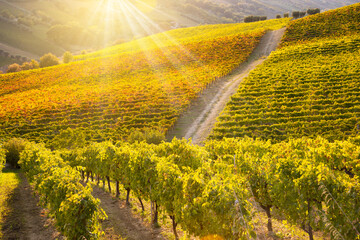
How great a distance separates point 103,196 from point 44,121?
3248cm

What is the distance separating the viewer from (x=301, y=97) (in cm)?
3584

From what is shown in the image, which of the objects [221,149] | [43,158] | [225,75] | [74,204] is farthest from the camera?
[225,75]

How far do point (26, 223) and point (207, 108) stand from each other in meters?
32.2

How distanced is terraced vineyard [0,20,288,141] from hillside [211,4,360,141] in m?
10.9

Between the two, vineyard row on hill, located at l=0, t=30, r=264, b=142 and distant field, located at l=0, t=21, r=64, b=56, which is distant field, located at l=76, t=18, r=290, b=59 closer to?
vineyard row on hill, located at l=0, t=30, r=264, b=142

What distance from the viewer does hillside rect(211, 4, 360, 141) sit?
2961 cm

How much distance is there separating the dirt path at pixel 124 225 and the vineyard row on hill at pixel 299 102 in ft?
56.8

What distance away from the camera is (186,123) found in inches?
1506

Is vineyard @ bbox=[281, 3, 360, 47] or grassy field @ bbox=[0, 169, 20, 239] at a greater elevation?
vineyard @ bbox=[281, 3, 360, 47]

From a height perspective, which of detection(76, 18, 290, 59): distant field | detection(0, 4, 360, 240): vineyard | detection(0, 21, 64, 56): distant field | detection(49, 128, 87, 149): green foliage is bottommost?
detection(49, 128, 87, 149): green foliage

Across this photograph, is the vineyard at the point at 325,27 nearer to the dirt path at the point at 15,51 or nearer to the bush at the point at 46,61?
the bush at the point at 46,61

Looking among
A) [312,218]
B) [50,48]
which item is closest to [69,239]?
[312,218]

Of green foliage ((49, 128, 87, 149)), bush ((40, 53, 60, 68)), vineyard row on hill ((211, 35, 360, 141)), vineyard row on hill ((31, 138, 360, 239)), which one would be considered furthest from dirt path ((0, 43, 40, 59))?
vineyard row on hill ((31, 138, 360, 239))

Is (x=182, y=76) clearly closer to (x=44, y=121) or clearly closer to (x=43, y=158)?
(x=44, y=121)
